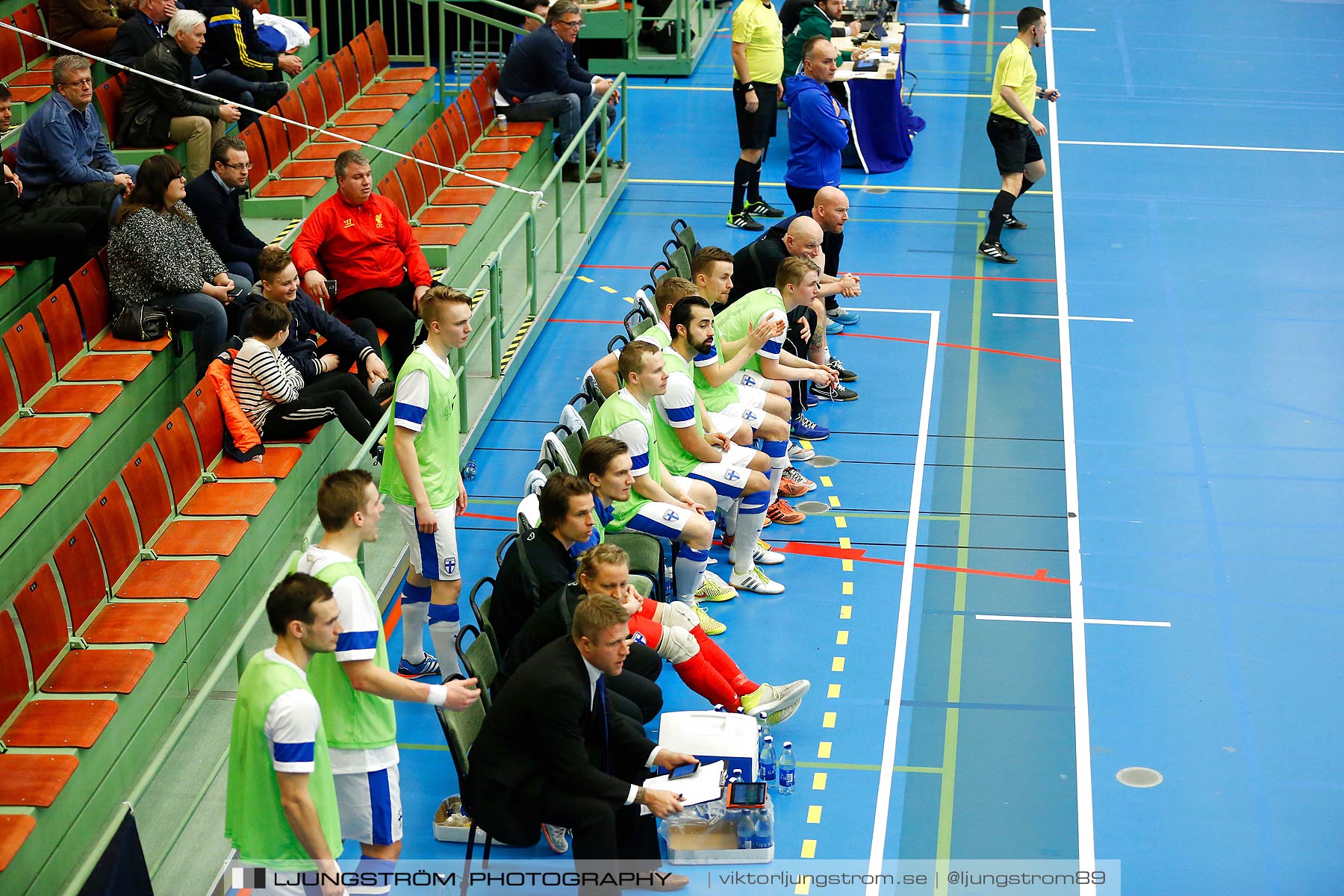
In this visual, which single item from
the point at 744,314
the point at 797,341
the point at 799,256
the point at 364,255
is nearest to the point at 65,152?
the point at 364,255

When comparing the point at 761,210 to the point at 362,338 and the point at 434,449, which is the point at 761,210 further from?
the point at 434,449

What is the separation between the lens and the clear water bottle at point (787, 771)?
6426mm

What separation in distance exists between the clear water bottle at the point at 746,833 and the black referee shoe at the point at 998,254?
7.52 meters

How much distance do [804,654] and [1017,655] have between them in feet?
3.70

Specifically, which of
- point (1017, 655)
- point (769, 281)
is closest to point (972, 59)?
point (769, 281)

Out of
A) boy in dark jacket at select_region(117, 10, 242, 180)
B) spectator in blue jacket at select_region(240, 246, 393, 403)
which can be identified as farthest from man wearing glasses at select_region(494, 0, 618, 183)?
spectator in blue jacket at select_region(240, 246, 393, 403)

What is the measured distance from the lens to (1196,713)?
7012mm

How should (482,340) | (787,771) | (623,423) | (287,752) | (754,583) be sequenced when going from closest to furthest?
(287,752)
(787,771)
(623,423)
(754,583)
(482,340)

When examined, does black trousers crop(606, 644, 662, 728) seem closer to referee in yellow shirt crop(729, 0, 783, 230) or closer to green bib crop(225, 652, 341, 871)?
green bib crop(225, 652, 341, 871)

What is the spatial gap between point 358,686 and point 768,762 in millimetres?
2291

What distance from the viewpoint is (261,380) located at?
7.55m

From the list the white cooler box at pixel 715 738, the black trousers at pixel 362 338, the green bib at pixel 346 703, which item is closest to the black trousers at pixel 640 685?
the white cooler box at pixel 715 738

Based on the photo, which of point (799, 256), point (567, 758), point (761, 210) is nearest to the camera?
point (567, 758)

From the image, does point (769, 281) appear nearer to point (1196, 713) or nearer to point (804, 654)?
point (804, 654)
